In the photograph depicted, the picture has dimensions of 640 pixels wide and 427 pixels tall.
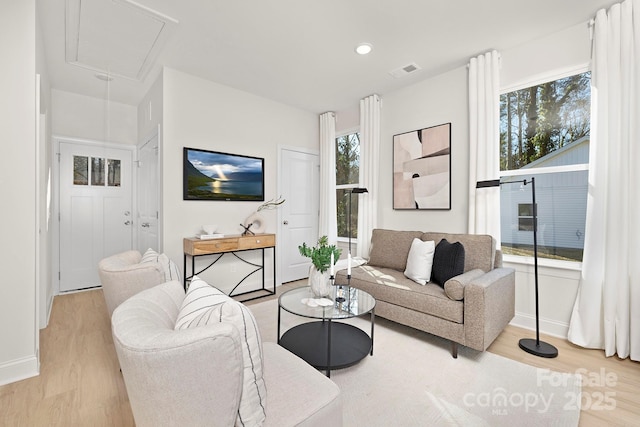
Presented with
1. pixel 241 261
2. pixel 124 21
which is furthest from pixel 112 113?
pixel 241 261

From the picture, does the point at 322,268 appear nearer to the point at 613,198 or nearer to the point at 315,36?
the point at 315,36

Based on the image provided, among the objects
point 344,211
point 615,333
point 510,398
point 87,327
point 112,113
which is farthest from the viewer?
point 344,211

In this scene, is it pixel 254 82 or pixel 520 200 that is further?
pixel 254 82

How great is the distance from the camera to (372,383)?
6.16 feet

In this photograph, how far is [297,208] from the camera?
457 cm

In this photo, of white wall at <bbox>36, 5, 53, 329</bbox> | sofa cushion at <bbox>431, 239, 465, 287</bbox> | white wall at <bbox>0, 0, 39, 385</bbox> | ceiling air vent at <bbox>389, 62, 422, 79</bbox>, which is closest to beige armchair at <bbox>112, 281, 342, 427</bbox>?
white wall at <bbox>0, 0, 39, 385</bbox>

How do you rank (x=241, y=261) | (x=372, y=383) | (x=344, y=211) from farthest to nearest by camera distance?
(x=344, y=211)
(x=241, y=261)
(x=372, y=383)

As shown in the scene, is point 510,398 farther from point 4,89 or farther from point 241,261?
point 4,89

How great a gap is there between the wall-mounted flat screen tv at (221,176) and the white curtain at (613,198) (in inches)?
141

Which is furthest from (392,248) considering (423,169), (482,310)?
(482,310)

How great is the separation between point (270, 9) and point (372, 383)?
291 cm

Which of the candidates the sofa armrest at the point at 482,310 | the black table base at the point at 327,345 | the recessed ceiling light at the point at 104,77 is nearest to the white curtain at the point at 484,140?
the sofa armrest at the point at 482,310

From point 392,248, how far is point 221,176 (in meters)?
2.32

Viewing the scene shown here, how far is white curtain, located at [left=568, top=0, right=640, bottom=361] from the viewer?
216 centimetres
